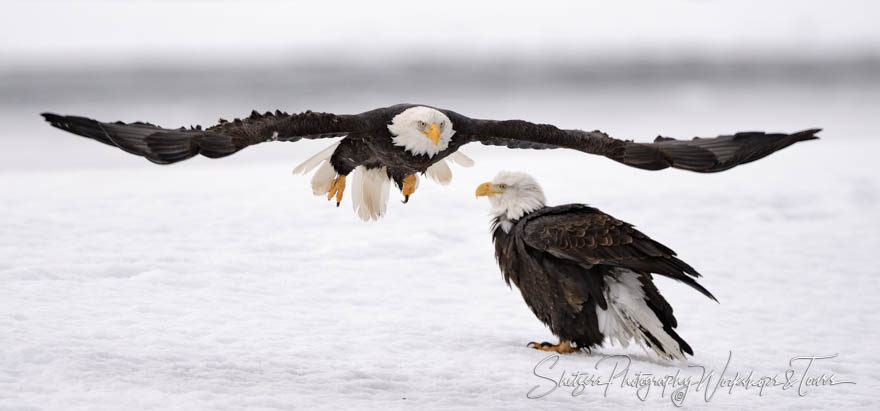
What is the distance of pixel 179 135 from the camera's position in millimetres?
3869

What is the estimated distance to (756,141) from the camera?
4156mm

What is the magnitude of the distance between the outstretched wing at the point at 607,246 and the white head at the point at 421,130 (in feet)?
3.18

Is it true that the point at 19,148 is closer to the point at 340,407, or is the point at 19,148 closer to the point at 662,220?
the point at 662,220

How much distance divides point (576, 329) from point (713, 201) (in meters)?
3.57

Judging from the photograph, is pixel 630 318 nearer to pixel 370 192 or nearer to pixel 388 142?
pixel 388 142

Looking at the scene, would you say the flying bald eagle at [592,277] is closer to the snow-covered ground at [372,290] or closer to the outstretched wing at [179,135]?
the snow-covered ground at [372,290]

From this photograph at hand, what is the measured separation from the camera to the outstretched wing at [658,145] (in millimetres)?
4129

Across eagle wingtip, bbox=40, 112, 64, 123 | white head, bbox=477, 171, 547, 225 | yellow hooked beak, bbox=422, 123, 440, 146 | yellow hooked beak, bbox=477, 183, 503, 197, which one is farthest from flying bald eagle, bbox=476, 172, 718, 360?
eagle wingtip, bbox=40, 112, 64, 123

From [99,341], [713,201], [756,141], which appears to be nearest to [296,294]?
[99,341]

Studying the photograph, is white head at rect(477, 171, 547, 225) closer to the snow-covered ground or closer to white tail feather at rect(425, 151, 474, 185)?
the snow-covered ground

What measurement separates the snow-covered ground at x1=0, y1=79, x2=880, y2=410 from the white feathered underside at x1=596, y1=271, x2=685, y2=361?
0.12m

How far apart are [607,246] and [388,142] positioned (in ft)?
4.84

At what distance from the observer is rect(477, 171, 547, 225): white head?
14.9 ft

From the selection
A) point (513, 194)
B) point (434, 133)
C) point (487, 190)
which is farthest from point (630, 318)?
point (434, 133)
